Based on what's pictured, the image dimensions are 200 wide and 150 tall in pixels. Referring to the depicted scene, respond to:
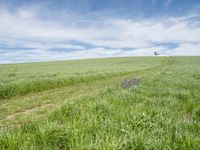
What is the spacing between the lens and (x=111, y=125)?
5.80m

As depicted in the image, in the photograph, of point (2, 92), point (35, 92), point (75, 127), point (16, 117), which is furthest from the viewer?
point (35, 92)

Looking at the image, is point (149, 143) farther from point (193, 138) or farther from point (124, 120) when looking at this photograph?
point (124, 120)

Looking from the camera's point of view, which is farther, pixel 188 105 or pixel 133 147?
pixel 188 105

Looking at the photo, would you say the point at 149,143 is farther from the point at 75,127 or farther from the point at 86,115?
the point at 86,115

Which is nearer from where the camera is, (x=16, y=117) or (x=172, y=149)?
(x=172, y=149)

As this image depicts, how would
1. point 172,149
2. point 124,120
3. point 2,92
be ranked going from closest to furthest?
point 172,149 < point 124,120 < point 2,92

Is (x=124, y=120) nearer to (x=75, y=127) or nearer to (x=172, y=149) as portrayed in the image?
(x=75, y=127)

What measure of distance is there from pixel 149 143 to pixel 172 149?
1.63 ft

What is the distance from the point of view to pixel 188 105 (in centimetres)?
914

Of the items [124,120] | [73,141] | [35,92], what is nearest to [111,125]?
[124,120]

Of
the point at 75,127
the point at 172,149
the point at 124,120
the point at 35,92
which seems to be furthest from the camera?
the point at 35,92

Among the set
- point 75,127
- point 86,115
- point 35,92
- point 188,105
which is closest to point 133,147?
point 75,127

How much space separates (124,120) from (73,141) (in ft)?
6.57

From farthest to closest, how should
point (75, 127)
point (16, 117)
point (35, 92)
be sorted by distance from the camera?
point (35, 92) → point (16, 117) → point (75, 127)
